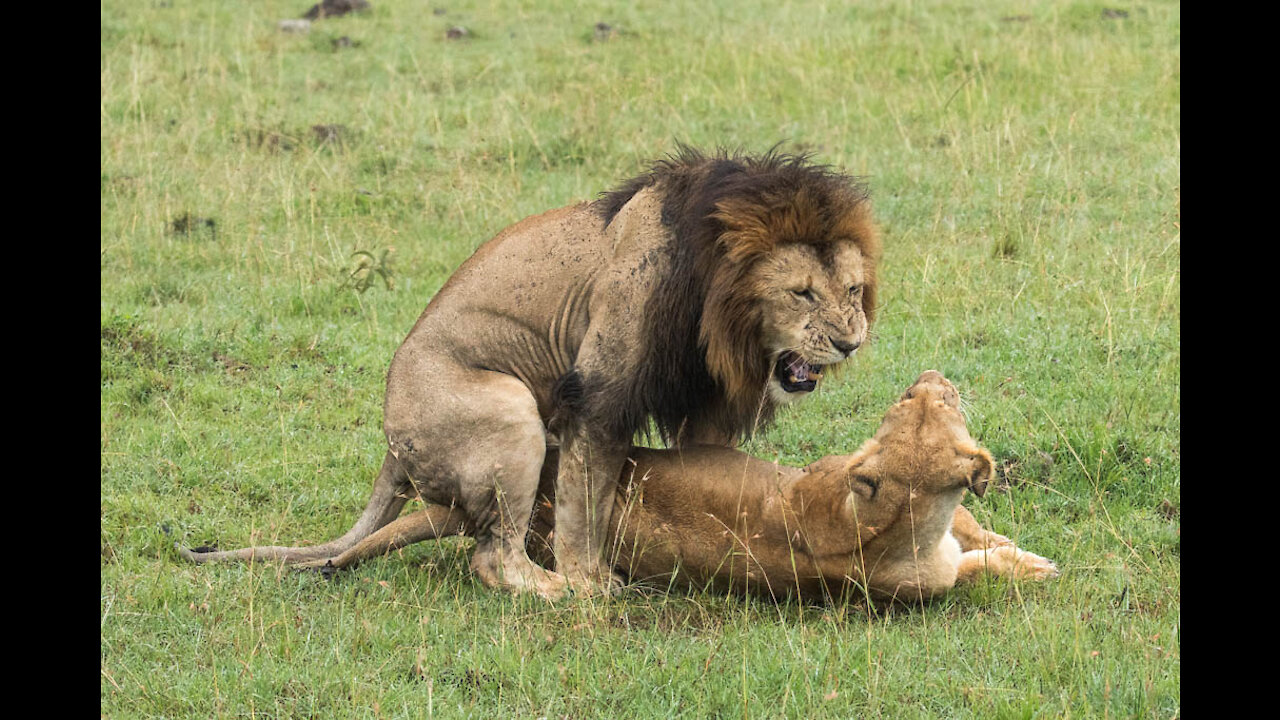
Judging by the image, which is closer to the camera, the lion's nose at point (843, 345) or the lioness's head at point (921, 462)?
the lioness's head at point (921, 462)

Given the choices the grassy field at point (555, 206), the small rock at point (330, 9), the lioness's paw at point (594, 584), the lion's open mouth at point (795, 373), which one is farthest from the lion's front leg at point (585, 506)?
the small rock at point (330, 9)

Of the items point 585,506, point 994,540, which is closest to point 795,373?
point 585,506

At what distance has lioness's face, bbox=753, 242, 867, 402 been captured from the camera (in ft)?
16.5

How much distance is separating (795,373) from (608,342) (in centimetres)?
72

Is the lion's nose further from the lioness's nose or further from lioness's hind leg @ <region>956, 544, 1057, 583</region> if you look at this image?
lioness's hind leg @ <region>956, 544, 1057, 583</region>

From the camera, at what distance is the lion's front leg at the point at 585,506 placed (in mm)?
5398

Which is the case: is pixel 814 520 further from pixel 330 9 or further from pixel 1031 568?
pixel 330 9

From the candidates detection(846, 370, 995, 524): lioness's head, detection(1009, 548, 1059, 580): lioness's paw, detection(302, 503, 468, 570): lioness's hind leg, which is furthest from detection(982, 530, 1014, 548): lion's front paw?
detection(302, 503, 468, 570): lioness's hind leg

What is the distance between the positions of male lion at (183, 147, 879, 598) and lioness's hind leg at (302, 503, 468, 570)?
3.2 inches

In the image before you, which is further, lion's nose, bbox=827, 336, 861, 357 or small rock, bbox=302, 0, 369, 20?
small rock, bbox=302, 0, 369, 20

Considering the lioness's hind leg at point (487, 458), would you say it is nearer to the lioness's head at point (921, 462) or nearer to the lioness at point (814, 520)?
the lioness at point (814, 520)

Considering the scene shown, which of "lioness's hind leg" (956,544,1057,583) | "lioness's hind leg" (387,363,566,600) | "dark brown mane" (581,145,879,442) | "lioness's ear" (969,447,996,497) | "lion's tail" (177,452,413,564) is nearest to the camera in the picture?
"lioness's ear" (969,447,996,497)

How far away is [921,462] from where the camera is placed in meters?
4.90
